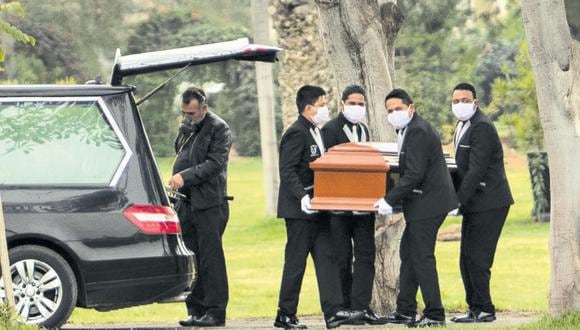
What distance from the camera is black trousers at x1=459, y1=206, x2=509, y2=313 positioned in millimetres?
13258

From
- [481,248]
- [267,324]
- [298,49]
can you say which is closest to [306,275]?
[267,324]

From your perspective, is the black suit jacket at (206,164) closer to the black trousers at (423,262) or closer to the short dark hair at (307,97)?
the short dark hair at (307,97)

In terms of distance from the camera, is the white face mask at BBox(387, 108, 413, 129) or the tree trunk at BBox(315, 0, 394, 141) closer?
the white face mask at BBox(387, 108, 413, 129)

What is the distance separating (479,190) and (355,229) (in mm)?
1043

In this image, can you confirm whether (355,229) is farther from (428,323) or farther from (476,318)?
(476,318)

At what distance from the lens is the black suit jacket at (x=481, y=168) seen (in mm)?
13078

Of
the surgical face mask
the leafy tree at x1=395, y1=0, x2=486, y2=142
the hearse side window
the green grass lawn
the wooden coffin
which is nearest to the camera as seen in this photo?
the hearse side window

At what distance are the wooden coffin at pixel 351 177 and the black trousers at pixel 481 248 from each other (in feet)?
3.92

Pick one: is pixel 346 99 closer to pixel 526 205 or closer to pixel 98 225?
pixel 98 225

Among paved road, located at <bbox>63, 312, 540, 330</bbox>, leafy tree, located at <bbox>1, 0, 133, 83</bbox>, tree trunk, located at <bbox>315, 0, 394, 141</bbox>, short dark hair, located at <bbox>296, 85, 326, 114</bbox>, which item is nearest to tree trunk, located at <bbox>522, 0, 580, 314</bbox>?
paved road, located at <bbox>63, 312, 540, 330</bbox>

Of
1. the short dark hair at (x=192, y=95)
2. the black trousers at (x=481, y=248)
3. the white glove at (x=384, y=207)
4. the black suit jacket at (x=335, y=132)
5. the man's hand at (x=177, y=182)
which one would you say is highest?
the short dark hair at (x=192, y=95)

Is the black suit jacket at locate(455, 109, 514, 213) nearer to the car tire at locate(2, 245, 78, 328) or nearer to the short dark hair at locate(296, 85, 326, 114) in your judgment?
the short dark hair at locate(296, 85, 326, 114)

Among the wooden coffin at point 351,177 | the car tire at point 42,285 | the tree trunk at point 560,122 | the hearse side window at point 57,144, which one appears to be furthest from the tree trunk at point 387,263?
the car tire at point 42,285

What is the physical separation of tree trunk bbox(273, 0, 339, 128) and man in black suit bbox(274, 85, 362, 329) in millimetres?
16312
